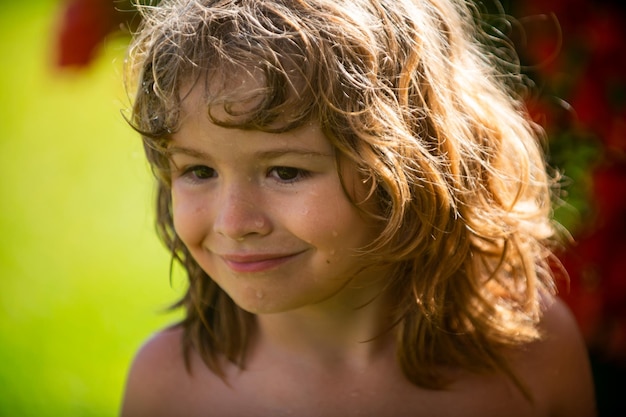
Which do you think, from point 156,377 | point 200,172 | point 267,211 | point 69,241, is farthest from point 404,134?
point 69,241

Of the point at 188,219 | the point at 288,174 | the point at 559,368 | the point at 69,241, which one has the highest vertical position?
the point at 288,174

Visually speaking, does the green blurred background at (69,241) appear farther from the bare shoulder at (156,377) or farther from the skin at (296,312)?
the skin at (296,312)

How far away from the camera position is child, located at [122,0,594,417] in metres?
1.78

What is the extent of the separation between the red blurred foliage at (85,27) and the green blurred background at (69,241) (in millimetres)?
64

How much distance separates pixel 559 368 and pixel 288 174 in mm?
951

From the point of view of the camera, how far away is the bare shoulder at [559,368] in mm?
2197

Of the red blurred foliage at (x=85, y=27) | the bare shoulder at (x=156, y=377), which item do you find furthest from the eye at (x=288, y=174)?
the red blurred foliage at (x=85, y=27)

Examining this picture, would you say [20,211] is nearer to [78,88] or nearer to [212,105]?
[78,88]

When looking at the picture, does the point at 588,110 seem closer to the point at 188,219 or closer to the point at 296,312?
the point at 296,312

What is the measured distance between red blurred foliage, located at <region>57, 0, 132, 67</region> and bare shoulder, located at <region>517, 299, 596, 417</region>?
1547mm

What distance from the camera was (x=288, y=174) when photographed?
1.81 meters

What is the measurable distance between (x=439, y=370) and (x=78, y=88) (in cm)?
579

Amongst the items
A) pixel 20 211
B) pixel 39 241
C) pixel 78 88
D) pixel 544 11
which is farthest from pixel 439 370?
pixel 78 88

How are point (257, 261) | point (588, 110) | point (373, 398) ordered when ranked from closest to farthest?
1. point (257, 261)
2. point (373, 398)
3. point (588, 110)
